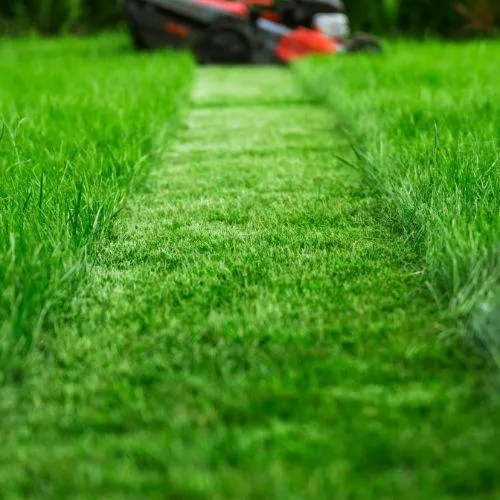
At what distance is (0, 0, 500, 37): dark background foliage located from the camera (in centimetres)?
1109

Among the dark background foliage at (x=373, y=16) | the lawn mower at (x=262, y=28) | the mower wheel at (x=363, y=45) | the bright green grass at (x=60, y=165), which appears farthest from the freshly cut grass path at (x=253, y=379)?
the dark background foliage at (x=373, y=16)

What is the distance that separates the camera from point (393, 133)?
10.6 ft

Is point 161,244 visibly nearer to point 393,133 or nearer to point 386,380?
point 386,380

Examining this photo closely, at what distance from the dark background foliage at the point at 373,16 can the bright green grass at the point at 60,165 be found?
18.7 ft

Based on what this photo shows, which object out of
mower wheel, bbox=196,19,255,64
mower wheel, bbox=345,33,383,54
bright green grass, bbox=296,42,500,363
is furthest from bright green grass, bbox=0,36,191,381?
mower wheel, bbox=345,33,383,54

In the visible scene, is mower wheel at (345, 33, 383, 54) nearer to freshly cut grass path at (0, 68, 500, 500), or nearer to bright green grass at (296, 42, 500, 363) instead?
bright green grass at (296, 42, 500, 363)

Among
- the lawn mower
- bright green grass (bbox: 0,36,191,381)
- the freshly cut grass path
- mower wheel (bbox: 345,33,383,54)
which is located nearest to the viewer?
the freshly cut grass path

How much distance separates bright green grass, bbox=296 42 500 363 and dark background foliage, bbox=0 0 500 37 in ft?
18.0

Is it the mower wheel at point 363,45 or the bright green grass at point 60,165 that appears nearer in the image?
the bright green grass at point 60,165

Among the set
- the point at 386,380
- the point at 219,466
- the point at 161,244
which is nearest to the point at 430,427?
the point at 386,380

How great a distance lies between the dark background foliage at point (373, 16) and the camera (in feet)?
36.4

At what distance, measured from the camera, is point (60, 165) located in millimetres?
2691

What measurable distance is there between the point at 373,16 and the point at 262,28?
4580mm

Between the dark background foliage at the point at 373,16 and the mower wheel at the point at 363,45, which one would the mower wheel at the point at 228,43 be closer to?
the mower wheel at the point at 363,45
